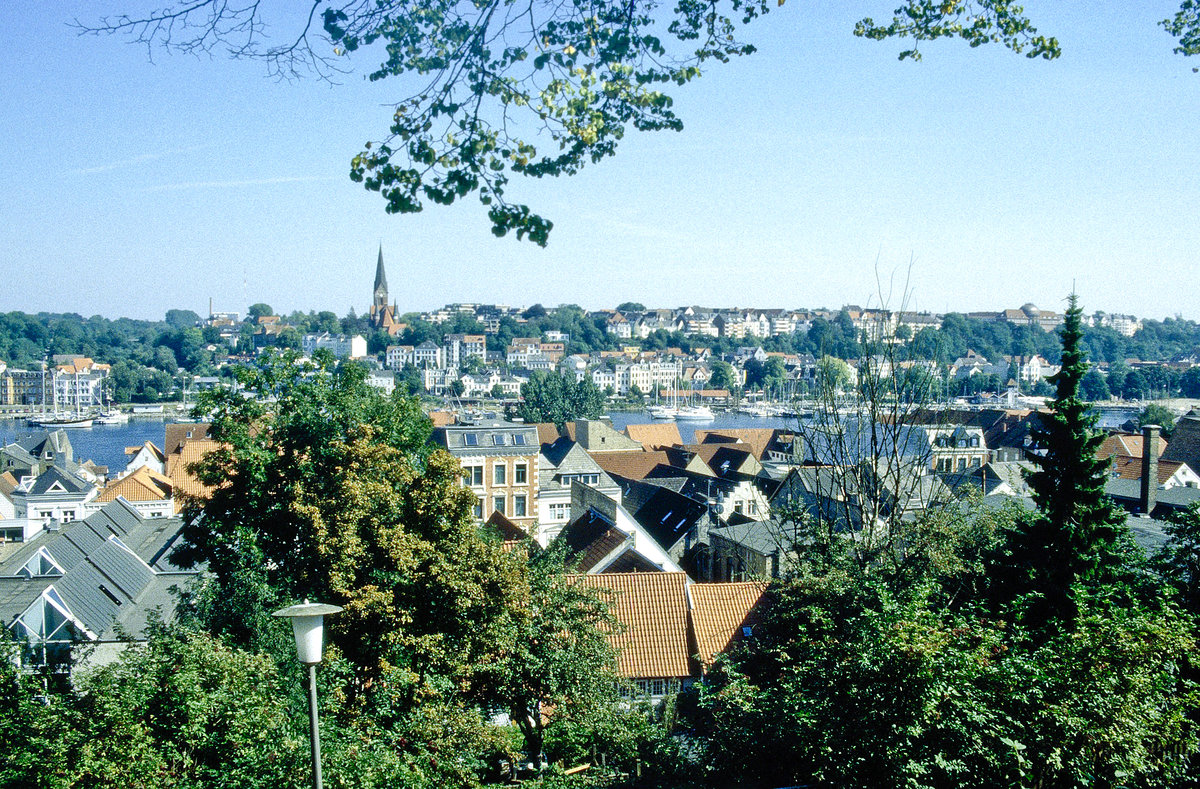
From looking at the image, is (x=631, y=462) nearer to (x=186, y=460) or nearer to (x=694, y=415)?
(x=186, y=460)

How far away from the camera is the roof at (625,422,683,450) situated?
48.8 metres

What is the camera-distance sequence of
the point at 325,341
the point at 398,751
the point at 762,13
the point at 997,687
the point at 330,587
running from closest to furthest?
the point at 762,13 < the point at 997,687 < the point at 398,751 < the point at 330,587 < the point at 325,341

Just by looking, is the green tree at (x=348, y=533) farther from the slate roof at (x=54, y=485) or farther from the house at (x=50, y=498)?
the slate roof at (x=54, y=485)

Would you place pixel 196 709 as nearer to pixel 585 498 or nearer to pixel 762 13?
pixel 762 13

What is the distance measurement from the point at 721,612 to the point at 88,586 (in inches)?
461

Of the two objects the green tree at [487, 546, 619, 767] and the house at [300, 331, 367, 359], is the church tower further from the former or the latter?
the green tree at [487, 546, 619, 767]

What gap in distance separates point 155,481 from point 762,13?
3323 centimetres

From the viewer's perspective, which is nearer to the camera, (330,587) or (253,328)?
(330,587)

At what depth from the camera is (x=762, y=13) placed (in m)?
4.59

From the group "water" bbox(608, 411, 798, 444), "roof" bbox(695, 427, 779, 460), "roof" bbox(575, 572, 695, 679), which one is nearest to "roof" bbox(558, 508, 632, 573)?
"roof" bbox(575, 572, 695, 679)

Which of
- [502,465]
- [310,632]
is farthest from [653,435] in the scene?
[310,632]

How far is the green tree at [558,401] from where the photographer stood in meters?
63.1

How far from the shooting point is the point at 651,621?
15.4 m

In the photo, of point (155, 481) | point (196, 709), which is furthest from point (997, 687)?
point (155, 481)
